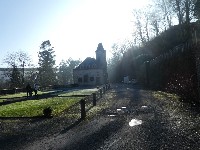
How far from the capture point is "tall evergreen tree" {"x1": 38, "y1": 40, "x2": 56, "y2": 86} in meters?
92.6

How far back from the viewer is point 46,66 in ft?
324

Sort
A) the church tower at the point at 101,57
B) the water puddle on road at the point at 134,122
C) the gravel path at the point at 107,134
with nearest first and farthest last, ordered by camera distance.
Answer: the gravel path at the point at 107,134 → the water puddle on road at the point at 134,122 → the church tower at the point at 101,57

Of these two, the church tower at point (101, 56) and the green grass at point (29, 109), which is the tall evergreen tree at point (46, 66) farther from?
the green grass at point (29, 109)

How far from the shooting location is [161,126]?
12141 mm

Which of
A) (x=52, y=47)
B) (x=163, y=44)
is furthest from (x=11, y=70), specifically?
(x=163, y=44)

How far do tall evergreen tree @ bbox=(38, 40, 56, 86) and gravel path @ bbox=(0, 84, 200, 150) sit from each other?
255ft

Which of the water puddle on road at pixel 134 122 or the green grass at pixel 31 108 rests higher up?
the green grass at pixel 31 108

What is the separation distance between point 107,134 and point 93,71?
80.2m

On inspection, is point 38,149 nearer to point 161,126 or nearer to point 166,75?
point 161,126

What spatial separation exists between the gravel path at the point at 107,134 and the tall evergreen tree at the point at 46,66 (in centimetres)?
7777

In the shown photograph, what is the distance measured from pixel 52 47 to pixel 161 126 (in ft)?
325

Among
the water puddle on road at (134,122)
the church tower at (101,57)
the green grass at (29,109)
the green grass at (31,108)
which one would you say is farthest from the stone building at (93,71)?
the water puddle on road at (134,122)

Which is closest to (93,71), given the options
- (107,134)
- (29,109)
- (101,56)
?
(101,56)

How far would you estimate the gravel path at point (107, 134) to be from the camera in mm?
9445
